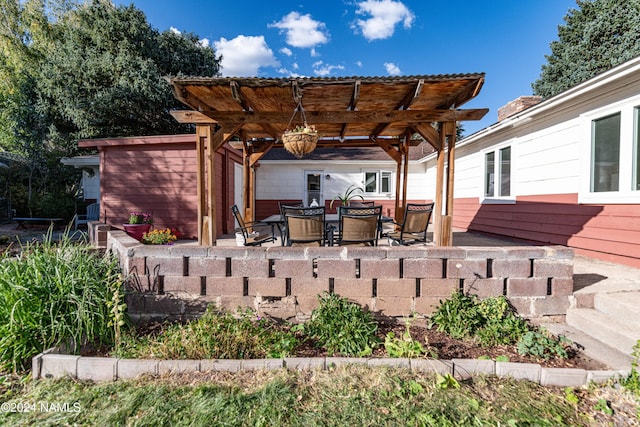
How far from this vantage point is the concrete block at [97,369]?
2012mm

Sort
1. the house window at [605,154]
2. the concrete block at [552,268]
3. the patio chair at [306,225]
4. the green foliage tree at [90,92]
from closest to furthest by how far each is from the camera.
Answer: the concrete block at [552,268]
the patio chair at [306,225]
the house window at [605,154]
the green foliage tree at [90,92]

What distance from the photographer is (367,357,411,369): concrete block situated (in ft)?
6.68

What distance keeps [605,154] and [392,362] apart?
4.85 meters

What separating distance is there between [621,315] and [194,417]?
3.39 metres

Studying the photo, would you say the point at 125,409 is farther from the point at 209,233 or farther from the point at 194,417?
the point at 209,233

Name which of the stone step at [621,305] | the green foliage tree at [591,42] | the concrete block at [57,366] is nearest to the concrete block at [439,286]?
the stone step at [621,305]

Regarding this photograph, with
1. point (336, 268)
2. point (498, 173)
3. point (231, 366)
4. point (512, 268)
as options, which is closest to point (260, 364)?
point (231, 366)

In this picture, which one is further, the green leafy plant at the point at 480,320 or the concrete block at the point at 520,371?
the green leafy plant at the point at 480,320

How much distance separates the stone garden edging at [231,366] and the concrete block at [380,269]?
2.70ft

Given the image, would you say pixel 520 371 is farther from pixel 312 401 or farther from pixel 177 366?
pixel 177 366

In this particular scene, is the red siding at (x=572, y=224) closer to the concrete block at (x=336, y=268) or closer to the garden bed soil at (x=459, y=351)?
the garden bed soil at (x=459, y=351)

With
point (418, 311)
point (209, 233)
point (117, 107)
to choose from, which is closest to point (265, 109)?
point (209, 233)

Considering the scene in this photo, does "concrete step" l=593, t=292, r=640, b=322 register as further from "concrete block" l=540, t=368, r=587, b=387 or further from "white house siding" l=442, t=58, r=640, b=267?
"white house siding" l=442, t=58, r=640, b=267

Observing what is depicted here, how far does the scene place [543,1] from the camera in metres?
10.9
